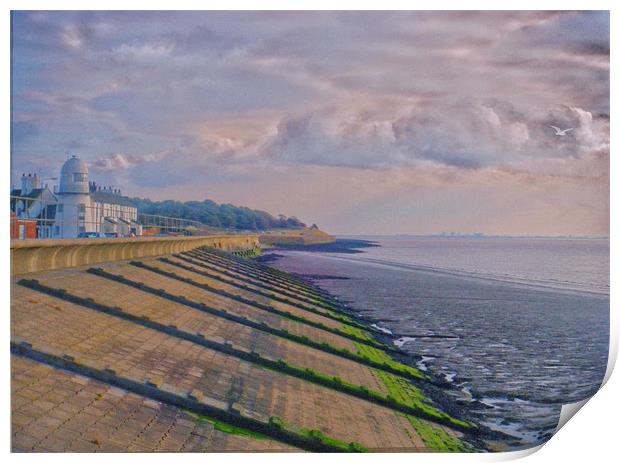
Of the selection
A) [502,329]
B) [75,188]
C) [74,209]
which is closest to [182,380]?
[74,209]

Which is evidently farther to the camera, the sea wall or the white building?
the white building

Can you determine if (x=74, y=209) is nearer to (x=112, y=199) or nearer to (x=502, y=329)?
→ (x=112, y=199)

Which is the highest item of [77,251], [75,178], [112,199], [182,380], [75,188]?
[75,178]

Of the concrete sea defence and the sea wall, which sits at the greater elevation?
the sea wall

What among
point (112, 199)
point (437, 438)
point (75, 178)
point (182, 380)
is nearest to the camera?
point (182, 380)

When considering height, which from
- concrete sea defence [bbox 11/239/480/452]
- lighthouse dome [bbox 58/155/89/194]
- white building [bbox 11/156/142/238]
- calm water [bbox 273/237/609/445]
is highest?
lighthouse dome [bbox 58/155/89/194]

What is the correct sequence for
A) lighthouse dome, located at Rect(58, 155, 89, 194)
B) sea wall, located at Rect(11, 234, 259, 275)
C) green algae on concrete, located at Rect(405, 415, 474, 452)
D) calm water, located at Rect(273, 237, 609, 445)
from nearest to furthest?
sea wall, located at Rect(11, 234, 259, 275)
green algae on concrete, located at Rect(405, 415, 474, 452)
calm water, located at Rect(273, 237, 609, 445)
lighthouse dome, located at Rect(58, 155, 89, 194)

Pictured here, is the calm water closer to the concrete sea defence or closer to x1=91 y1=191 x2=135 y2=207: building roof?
the concrete sea defence

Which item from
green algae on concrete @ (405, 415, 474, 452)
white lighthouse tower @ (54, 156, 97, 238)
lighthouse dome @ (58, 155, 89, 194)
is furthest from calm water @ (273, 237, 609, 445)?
lighthouse dome @ (58, 155, 89, 194)
